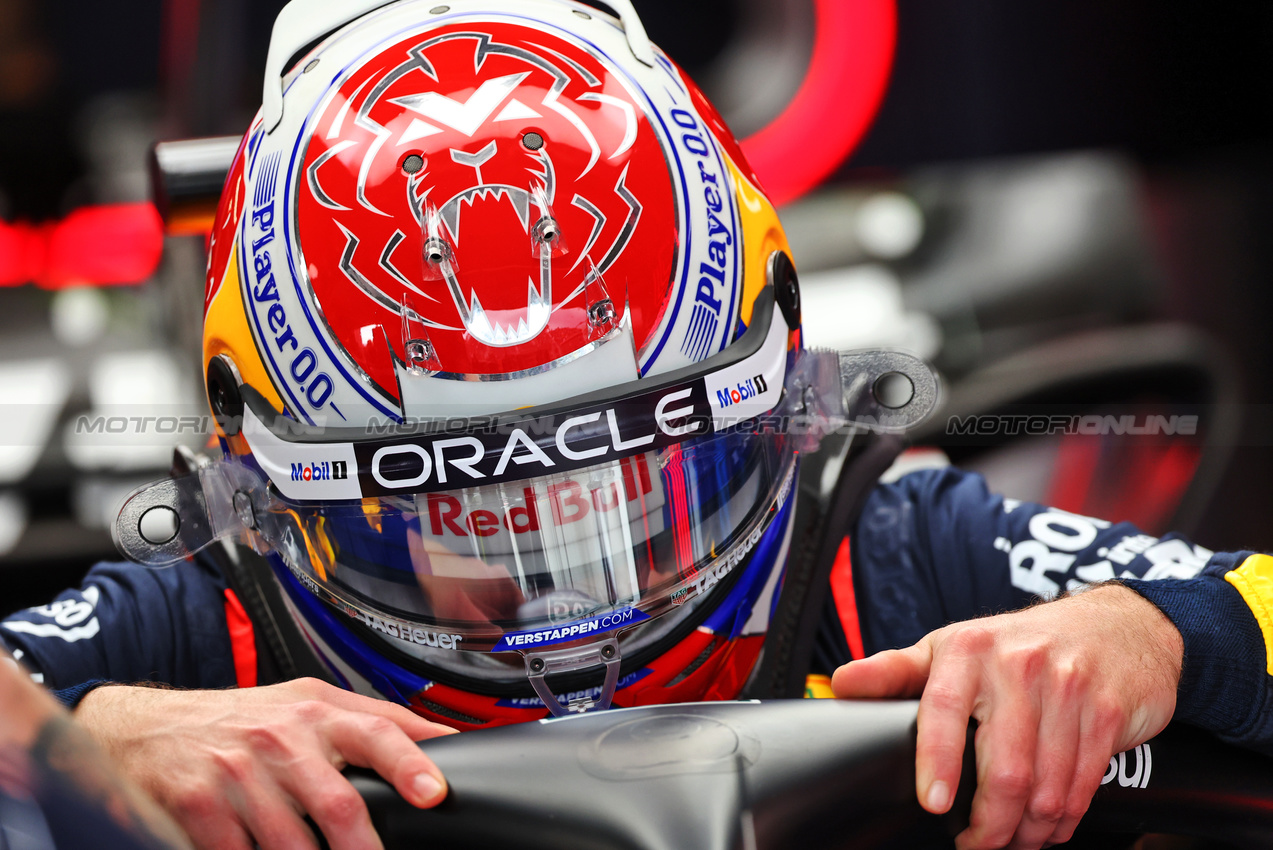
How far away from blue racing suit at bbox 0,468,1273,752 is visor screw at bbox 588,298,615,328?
508 millimetres

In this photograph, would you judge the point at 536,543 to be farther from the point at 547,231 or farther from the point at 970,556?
the point at 970,556

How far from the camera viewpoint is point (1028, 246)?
223 centimetres

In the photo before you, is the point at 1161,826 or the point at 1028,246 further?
the point at 1028,246

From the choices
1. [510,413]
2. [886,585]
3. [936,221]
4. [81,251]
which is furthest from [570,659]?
[81,251]

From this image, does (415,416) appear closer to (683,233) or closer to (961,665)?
(683,233)

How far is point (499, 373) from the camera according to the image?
2.56ft

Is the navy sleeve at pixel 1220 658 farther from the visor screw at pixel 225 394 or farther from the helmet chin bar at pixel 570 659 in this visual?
the visor screw at pixel 225 394

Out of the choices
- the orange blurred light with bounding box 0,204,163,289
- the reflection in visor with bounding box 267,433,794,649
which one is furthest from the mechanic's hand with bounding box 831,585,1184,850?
the orange blurred light with bounding box 0,204,163,289

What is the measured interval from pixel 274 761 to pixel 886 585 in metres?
0.77

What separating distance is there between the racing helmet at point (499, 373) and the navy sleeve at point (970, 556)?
0.25 metres

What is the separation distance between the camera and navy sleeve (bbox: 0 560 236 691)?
1024mm

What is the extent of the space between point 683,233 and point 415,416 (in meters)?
0.27

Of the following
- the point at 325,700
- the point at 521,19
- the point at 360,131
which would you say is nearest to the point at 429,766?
the point at 325,700

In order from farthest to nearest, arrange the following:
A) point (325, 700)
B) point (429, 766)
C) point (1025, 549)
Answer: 1. point (1025, 549)
2. point (325, 700)
3. point (429, 766)
